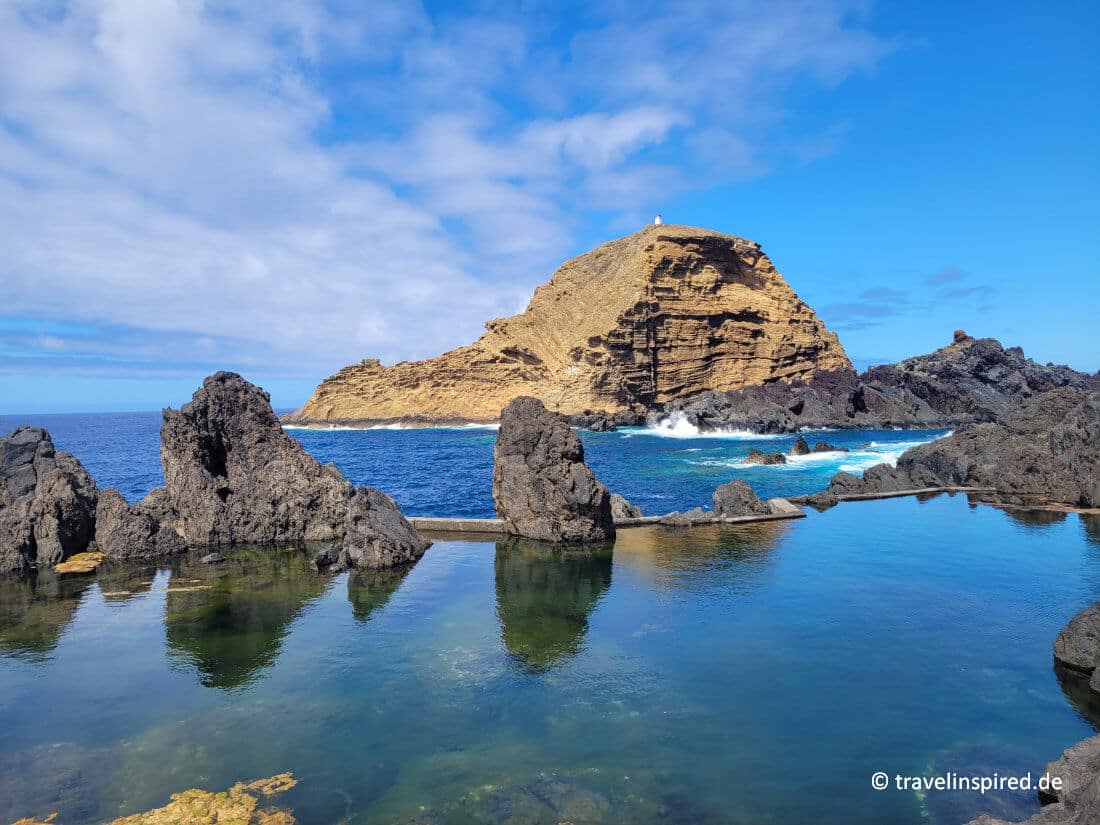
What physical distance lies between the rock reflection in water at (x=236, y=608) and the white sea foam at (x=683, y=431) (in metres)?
59.3

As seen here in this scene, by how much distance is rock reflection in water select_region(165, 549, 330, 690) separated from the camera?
12.2 meters

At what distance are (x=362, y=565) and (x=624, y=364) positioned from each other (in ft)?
262

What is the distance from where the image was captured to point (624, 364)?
96.1 metres

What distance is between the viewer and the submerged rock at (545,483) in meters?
21.3

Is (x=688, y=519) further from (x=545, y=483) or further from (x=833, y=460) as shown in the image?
(x=833, y=460)

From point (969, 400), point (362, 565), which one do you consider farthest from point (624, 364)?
point (362, 565)

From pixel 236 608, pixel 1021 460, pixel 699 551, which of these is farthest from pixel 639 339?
pixel 236 608

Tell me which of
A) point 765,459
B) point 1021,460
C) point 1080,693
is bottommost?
point 1080,693

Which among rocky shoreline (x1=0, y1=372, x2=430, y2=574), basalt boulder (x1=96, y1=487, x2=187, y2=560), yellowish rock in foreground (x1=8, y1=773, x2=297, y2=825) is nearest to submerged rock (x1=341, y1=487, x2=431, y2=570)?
rocky shoreline (x1=0, y1=372, x2=430, y2=574)

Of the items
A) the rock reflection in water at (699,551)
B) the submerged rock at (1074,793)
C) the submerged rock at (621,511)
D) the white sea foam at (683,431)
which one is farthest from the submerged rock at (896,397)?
the submerged rock at (1074,793)

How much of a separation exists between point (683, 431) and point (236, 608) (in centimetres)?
7138

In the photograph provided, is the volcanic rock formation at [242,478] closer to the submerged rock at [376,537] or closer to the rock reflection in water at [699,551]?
the submerged rock at [376,537]

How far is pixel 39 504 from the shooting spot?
64.5 feet

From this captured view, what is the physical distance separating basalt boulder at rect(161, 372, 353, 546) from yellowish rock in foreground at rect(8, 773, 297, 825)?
13960 millimetres
